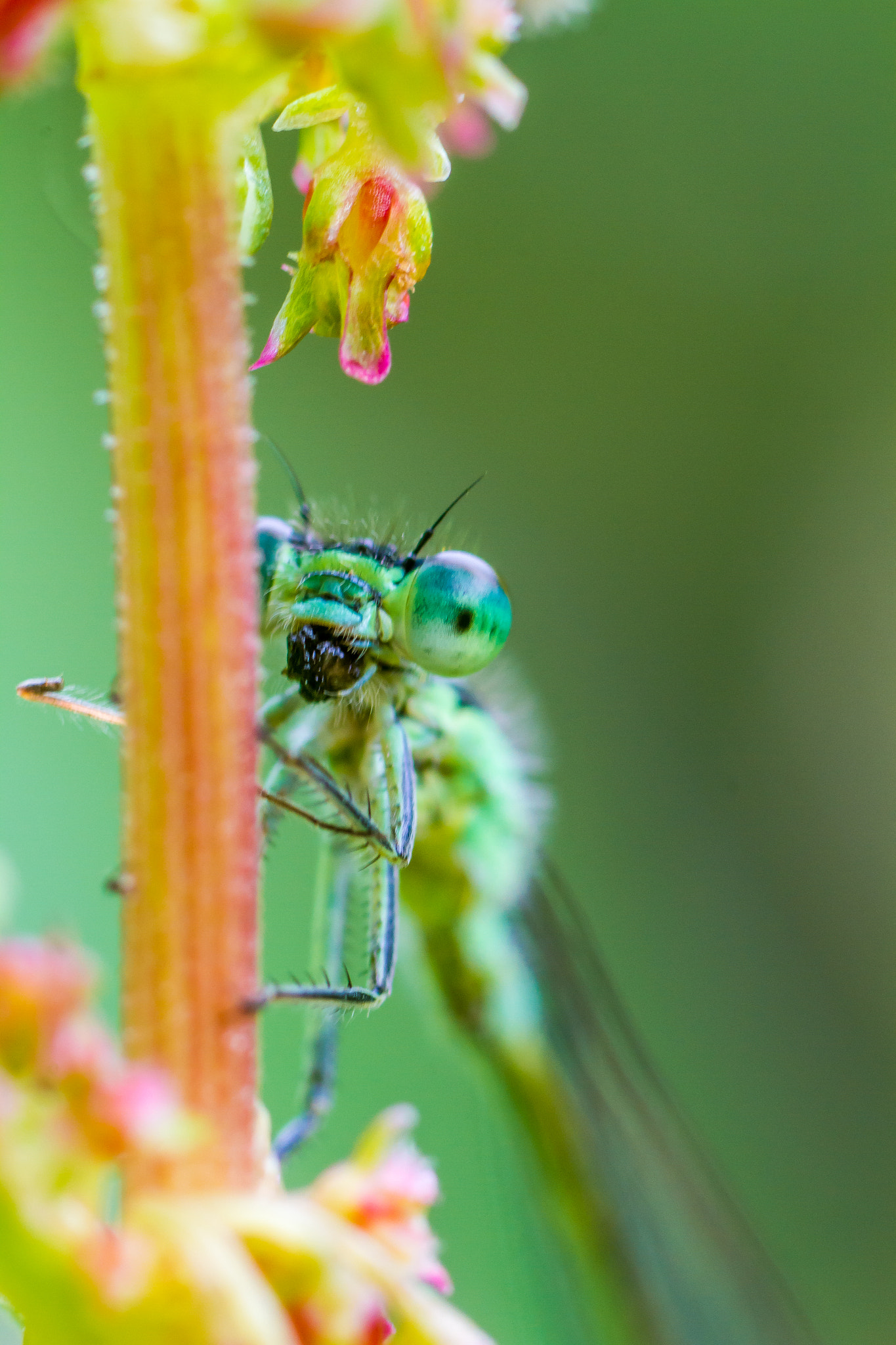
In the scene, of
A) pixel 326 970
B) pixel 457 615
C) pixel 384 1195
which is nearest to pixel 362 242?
pixel 384 1195

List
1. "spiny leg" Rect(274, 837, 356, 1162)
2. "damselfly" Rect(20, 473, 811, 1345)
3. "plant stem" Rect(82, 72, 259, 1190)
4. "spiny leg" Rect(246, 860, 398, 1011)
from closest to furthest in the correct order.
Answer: "plant stem" Rect(82, 72, 259, 1190)
"spiny leg" Rect(246, 860, 398, 1011)
"damselfly" Rect(20, 473, 811, 1345)
"spiny leg" Rect(274, 837, 356, 1162)

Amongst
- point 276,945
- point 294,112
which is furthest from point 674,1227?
point 294,112

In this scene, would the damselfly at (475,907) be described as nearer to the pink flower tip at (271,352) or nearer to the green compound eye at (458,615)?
the green compound eye at (458,615)

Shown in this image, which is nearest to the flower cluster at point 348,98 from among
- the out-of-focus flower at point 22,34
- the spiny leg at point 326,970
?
the out-of-focus flower at point 22,34

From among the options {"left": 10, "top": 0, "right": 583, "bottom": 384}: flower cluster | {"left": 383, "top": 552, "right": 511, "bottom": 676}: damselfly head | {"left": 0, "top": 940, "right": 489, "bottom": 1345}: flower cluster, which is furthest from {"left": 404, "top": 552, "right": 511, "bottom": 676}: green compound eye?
{"left": 0, "top": 940, "right": 489, "bottom": 1345}: flower cluster

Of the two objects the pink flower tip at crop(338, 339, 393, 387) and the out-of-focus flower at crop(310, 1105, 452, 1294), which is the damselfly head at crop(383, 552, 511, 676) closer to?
the pink flower tip at crop(338, 339, 393, 387)

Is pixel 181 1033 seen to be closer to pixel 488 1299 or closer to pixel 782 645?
pixel 488 1299
